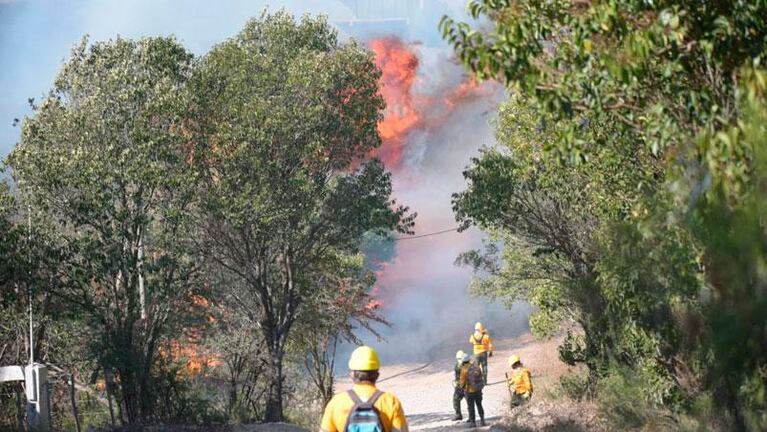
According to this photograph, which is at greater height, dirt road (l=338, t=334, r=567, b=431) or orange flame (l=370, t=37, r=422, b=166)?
orange flame (l=370, t=37, r=422, b=166)

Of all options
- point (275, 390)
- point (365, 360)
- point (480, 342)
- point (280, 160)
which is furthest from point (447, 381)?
point (365, 360)

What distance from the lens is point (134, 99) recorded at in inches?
886

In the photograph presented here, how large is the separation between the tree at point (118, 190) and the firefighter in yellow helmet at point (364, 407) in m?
14.6

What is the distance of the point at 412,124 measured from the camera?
2623 inches

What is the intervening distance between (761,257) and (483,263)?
2124 centimetres

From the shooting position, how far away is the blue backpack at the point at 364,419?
7.14 m


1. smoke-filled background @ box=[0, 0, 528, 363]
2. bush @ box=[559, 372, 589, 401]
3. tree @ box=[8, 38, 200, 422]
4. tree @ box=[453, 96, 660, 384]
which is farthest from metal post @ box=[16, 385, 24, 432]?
smoke-filled background @ box=[0, 0, 528, 363]

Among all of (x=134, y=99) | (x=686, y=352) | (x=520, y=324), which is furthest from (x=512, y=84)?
(x=520, y=324)

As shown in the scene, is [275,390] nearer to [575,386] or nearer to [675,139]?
[575,386]

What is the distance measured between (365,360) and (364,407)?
320 mm

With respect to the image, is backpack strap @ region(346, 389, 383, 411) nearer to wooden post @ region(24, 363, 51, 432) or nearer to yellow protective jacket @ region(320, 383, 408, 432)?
yellow protective jacket @ region(320, 383, 408, 432)

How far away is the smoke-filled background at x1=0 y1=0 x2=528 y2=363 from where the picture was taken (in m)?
63.2

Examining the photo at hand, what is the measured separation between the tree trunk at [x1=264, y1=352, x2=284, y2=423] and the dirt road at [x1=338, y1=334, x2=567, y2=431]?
138 inches

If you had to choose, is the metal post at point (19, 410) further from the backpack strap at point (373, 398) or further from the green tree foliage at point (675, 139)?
the backpack strap at point (373, 398)
